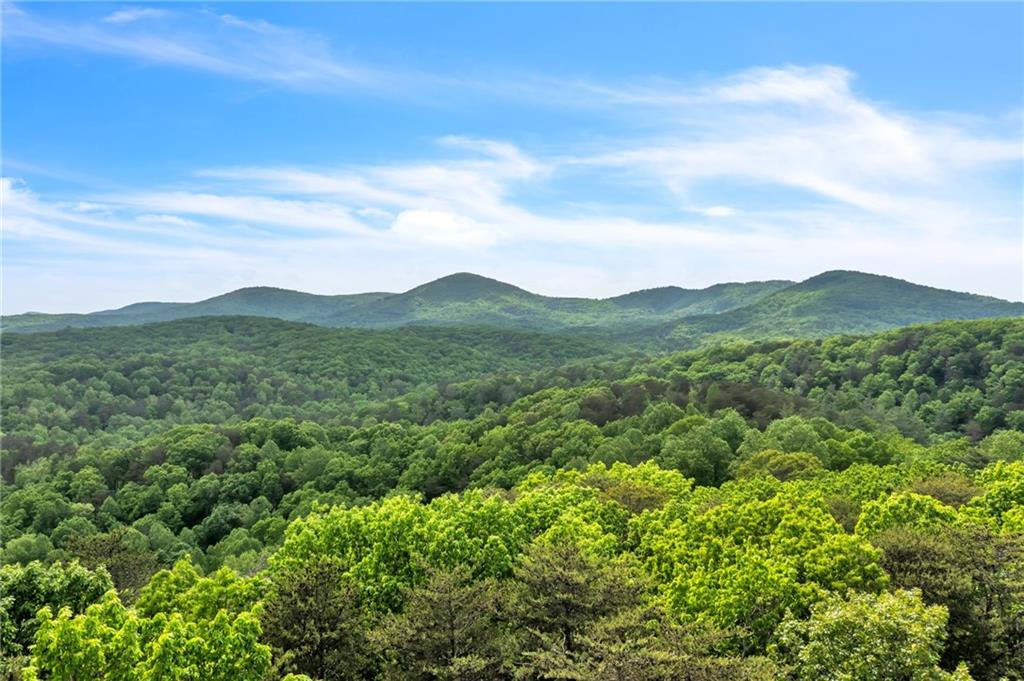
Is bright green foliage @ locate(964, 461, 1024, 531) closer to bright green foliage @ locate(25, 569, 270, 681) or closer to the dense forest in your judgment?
the dense forest

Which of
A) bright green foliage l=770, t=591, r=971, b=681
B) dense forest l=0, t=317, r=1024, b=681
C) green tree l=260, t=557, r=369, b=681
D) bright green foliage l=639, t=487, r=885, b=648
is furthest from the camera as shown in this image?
bright green foliage l=639, t=487, r=885, b=648

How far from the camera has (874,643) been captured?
19.5 meters

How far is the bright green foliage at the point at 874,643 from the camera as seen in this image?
1908 centimetres

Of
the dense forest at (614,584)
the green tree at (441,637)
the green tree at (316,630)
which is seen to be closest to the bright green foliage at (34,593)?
the dense forest at (614,584)

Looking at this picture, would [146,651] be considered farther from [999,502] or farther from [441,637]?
[999,502]

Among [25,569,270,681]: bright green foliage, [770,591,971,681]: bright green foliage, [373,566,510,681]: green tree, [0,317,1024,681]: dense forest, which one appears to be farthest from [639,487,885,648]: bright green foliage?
[25,569,270,681]: bright green foliage

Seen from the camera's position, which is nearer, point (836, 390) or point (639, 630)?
point (639, 630)

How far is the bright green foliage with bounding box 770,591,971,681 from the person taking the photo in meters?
19.1

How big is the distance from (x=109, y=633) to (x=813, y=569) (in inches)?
900

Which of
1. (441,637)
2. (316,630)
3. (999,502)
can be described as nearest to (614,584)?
(441,637)

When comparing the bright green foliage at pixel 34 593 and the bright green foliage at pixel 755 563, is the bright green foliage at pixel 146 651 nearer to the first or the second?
the bright green foliage at pixel 34 593

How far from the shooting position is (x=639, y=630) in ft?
71.2

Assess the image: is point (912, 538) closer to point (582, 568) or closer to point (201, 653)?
point (582, 568)

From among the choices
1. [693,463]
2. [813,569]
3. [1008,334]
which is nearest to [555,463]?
[693,463]
